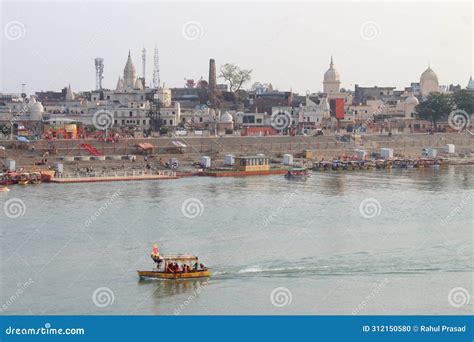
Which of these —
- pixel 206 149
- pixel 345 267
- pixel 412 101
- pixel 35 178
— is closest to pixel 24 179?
pixel 35 178

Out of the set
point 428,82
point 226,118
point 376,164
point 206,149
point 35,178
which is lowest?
point 376,164

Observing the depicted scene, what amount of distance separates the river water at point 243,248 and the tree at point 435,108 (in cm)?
2061

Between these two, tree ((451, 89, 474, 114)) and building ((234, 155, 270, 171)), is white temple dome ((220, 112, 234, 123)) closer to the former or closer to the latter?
tree ((451, 89, 474, 114))

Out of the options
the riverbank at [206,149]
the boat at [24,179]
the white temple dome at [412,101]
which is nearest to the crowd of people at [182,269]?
the boat at [24,179]

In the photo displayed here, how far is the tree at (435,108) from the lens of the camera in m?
49.2

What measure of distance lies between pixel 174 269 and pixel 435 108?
114ft

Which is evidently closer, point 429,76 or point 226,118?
point 226,118

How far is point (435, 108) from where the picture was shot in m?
49.2

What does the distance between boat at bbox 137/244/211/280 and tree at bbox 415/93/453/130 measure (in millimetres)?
34438

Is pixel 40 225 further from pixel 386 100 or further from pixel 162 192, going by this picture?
pixel 386 100

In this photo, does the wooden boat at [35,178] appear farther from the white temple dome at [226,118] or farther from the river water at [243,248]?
the white temple dome at [226,118]

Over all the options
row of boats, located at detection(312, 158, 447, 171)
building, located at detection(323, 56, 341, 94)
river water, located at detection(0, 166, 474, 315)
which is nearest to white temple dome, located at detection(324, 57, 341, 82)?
building, located at detection(323, 56, 341, 94)

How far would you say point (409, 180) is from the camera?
32.3 metres

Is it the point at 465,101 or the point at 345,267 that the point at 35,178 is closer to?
the point at 345,267
